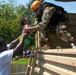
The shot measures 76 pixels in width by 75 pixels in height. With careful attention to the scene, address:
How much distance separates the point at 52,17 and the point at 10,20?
4441 centimetres

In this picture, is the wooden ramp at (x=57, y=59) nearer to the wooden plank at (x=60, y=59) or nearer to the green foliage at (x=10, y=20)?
the wooden plank at (x=60, y=59)

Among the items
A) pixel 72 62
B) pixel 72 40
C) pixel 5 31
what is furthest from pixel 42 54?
pixel 5 31

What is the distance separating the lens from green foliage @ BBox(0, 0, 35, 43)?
4738 cm

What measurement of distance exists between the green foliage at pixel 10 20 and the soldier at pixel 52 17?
39243 millimetres

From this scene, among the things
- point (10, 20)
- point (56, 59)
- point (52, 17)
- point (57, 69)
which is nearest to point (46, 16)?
point (52, 17)

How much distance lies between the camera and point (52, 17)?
17.6 ft

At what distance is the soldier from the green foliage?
39243mm

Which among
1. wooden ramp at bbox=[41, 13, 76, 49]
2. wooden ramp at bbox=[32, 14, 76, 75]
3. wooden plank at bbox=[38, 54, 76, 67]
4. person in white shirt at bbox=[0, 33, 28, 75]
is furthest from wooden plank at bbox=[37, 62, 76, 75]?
wooden ramp at bbox=[41, 13, 76, 49]

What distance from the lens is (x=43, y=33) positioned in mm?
→ 5793

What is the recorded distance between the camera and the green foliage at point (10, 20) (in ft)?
155

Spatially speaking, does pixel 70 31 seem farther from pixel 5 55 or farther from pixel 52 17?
pixel 5 55

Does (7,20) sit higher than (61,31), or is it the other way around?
(7,20)

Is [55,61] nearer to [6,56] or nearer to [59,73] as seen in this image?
[59,73]

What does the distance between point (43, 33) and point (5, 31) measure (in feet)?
138
